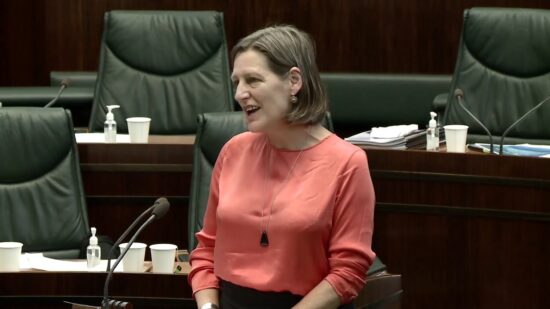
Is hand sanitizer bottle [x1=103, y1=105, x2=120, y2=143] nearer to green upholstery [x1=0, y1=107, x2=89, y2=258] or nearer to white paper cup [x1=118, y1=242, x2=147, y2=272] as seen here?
green upholstery [x1=0, y1=107, x2=89, y2=258]

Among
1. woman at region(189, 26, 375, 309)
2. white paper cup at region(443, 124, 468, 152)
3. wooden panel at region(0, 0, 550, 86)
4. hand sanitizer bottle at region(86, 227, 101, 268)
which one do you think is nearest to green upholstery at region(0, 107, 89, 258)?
hand sanitizer bottle at region(86, 227, 101, 268)

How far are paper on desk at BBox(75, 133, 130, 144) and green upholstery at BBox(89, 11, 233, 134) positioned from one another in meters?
0.41

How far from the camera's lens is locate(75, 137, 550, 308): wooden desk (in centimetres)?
417

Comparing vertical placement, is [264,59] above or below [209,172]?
above

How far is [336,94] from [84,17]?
1.32 m

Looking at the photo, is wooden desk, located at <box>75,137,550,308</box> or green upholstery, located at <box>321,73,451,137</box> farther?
green upholstery, located at <box>321,73,451,137</box>

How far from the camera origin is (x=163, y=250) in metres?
3.52

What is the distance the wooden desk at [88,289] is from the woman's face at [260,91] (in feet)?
2.31

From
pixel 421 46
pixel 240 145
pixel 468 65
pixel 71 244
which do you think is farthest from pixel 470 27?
pixel 240 145

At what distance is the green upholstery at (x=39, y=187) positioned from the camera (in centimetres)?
416

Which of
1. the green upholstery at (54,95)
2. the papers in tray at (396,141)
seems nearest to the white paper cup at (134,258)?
the papers in tray at (396,141)

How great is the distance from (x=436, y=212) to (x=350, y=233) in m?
1.76

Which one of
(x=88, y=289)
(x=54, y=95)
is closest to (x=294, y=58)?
(x=88, y=289)

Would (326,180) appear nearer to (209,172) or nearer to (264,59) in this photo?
(264,59)
